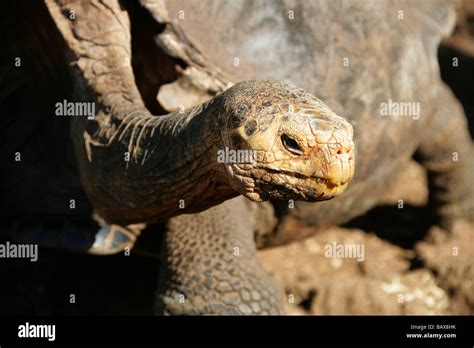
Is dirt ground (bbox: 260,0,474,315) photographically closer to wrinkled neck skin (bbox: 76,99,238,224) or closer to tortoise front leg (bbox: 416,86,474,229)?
tortoise front leg (bbox: 416,86,474,229)

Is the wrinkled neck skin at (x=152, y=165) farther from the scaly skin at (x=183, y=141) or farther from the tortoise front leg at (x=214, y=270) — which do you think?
the tortoise front leg at (x=214, y=270)

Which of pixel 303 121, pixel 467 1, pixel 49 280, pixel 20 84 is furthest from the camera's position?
pixel 467 1

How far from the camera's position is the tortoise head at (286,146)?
2326 mm

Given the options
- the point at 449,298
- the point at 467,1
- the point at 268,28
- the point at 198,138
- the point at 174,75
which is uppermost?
the point at 467,1

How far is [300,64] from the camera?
4.13 meters

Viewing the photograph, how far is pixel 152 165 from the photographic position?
3.02m

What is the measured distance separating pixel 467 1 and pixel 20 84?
214 inches

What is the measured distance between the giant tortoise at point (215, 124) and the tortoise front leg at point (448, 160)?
1cm

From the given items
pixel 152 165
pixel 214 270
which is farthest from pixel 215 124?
pixel 214 270

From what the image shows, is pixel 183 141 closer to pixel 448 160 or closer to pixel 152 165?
pixel 152 165

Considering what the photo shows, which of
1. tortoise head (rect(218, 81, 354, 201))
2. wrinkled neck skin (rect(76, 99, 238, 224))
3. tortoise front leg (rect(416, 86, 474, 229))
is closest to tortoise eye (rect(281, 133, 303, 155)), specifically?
tortoise head (rect(218, 81, 354, 201))

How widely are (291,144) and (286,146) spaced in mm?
16

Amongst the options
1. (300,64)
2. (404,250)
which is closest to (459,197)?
(404,250)

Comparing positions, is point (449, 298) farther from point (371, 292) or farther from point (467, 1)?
point (467, 1)
